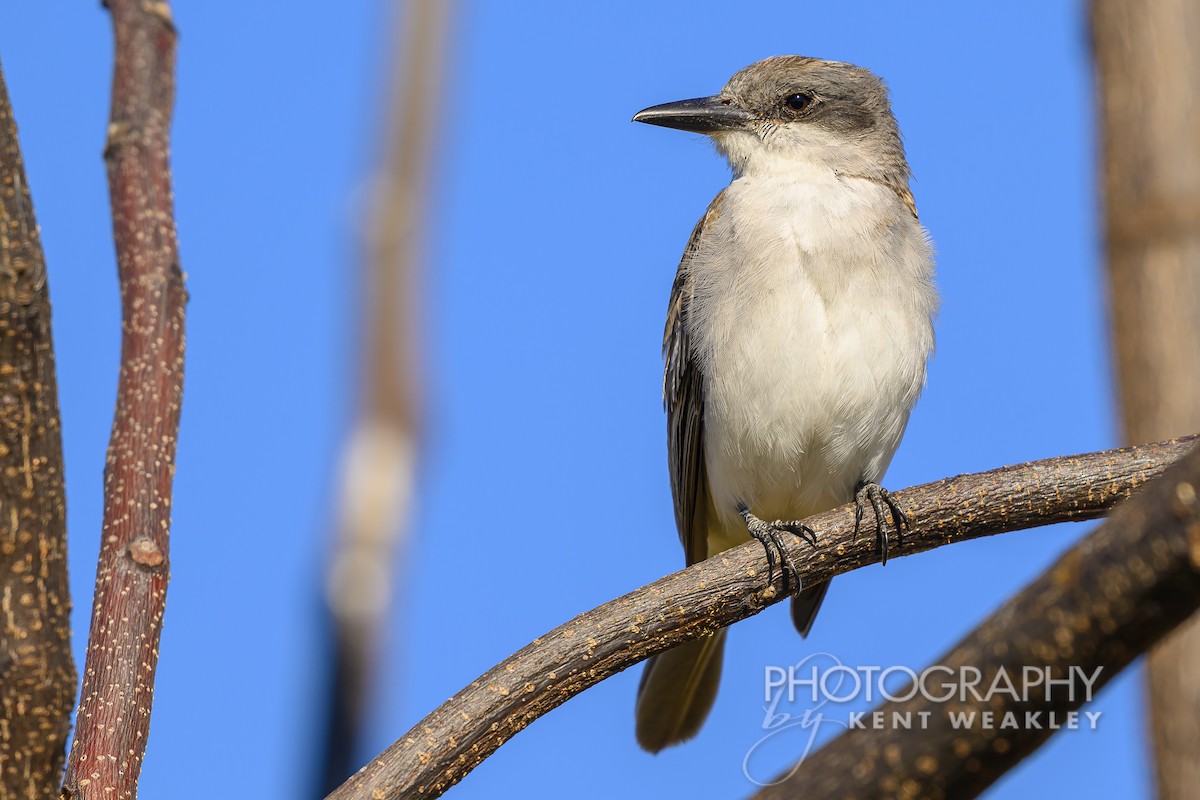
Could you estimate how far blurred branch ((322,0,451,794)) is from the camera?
218cm

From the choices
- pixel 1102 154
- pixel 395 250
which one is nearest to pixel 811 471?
pixel 1102 154

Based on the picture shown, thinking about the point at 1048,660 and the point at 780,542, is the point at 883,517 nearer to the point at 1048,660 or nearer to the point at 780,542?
the point at 780,542

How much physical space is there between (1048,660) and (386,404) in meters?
1.19

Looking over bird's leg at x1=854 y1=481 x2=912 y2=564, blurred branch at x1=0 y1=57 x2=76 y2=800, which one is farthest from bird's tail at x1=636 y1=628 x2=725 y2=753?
blurred branch at x1=0 y1=57 x2=76 y2=800

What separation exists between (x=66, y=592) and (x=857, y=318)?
3.97 metres

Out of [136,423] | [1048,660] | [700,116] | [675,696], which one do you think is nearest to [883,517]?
[675,696]

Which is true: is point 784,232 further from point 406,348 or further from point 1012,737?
point 1012,737

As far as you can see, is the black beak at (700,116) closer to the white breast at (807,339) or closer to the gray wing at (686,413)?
the gray wing at (686,413)

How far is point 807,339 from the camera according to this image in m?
5.68

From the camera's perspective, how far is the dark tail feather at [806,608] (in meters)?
6.33

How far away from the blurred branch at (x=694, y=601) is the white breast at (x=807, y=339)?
127 cm

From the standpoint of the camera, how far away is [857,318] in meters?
5.70

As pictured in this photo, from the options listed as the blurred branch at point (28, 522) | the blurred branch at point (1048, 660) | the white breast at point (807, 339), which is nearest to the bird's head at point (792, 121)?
the white breast at point (807, 339)

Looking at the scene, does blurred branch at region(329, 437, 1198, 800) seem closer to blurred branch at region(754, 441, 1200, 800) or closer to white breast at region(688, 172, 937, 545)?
white breast at region(688, 172, 937, 545)
